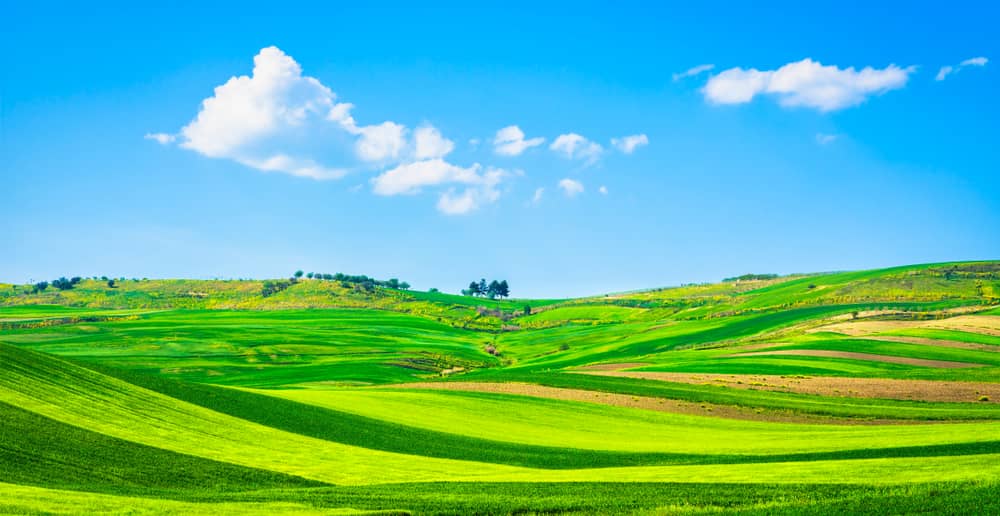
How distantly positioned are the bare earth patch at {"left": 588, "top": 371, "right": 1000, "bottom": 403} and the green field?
37 centimetres

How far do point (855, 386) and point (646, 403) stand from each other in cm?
1829

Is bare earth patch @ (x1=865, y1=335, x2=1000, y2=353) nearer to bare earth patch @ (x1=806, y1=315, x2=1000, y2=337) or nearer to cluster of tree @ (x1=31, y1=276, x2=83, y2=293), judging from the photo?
bare earth patch @ (x1=806, y1=315, x2=1000, y2=337)

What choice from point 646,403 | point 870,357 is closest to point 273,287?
point 870,357

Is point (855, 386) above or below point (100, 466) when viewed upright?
below

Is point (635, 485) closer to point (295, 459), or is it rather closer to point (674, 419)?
point (295, 459)

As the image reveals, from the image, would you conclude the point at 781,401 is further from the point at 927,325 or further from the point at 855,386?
the point at 927,325

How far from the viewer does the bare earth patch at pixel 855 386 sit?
1999 inches

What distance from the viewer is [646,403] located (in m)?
50.4

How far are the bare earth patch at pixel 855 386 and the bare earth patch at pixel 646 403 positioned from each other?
906 centimetres

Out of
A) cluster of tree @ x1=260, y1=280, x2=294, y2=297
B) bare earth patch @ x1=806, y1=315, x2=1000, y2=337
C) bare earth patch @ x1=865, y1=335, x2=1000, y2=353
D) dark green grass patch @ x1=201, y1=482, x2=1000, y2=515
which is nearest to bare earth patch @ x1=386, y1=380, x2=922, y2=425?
dark green grass patch @ x1=201, y1=482, x2=1000, y2=515

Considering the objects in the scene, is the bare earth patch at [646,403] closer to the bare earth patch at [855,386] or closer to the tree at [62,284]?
the bare earth patch at [855,386]

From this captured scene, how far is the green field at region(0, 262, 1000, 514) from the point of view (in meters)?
20.9

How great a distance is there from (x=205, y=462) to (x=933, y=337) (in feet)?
255

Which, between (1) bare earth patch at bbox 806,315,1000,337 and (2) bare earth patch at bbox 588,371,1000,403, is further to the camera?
(1) bare earth patch at bbox 806,315,1000,337
